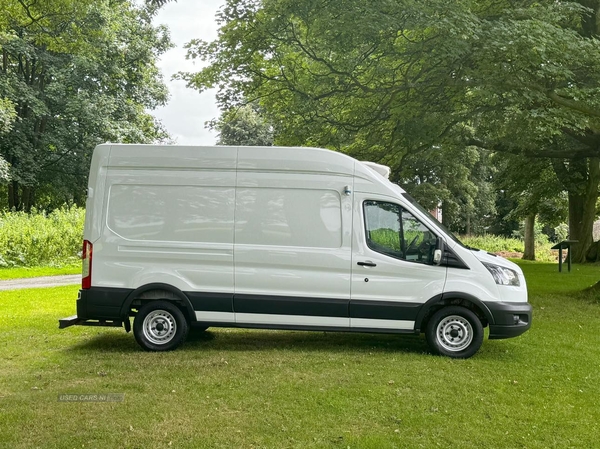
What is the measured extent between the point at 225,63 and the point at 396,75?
445cm

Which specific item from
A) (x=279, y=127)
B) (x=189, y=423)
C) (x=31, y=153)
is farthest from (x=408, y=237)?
(x=31, y=153)

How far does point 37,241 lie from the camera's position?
21234 millimetres

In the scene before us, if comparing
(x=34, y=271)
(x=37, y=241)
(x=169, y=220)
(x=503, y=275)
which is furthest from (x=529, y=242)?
(x=169, y=220)

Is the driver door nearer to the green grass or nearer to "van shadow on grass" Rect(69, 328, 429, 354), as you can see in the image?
"van shadow on grass" Rect(69, 328, 429, 354)

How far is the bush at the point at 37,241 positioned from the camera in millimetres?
20562

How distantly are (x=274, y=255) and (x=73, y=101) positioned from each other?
27040 millimetres

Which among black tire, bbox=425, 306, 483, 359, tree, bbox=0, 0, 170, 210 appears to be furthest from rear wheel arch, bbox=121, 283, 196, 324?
tree, bbox=0, 0, 170, 210

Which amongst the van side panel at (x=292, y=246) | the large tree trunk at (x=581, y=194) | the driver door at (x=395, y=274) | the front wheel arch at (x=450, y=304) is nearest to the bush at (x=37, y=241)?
the van side panel at (x=292, y=246)

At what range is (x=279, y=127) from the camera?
17.9 m

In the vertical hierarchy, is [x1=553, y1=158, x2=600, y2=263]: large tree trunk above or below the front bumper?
above

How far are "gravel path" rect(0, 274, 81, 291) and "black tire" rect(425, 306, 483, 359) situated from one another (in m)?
11.8

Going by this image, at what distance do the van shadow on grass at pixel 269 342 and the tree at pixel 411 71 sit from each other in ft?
18.4

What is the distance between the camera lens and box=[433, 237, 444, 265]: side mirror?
7.78m

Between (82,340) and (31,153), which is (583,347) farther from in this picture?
(31,153)
